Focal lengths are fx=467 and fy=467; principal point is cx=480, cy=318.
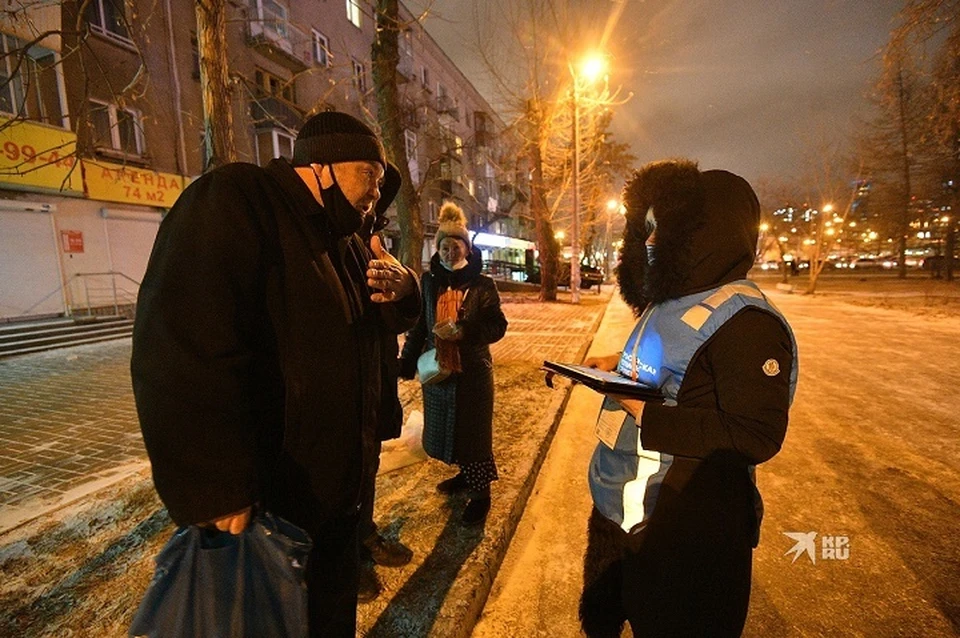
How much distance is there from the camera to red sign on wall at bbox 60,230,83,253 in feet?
41.4

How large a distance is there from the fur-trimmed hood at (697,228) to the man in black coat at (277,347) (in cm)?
93

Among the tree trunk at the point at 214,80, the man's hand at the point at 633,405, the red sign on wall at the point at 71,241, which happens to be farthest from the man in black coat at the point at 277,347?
the red sign on wall at the point at 71,241

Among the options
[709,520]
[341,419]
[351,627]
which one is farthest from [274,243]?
→ [709,520]

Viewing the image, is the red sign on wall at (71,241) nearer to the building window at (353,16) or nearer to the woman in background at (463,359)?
the woman in background at (463,359)

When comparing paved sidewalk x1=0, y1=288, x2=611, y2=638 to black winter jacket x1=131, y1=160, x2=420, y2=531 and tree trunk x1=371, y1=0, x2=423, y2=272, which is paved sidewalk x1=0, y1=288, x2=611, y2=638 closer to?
black winter jacket x1=131, y1=160, x2=420, y2=531

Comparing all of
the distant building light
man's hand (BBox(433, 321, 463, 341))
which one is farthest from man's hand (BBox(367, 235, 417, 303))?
the distant building light

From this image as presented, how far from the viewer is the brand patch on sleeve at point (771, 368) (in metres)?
1.33

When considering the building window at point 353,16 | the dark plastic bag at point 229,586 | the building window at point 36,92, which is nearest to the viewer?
the dark plastic bag at point 229,586

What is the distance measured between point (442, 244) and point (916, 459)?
467 centimetres

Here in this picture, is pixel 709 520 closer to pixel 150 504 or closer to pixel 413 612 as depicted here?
pixel 413 612

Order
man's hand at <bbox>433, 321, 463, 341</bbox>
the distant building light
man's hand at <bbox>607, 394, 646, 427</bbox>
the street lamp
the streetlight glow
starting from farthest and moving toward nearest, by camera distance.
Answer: the distant building light → the street lamp → the streetlight glow → man's hand at <bbox>433, 321, 463, 341</bbox> → man's hand at <bbox>607, 394, 646, 427</bbox>

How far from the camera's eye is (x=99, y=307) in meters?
13.5

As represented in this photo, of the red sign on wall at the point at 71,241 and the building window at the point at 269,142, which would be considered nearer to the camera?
the red sign on wall at the point at 71,241

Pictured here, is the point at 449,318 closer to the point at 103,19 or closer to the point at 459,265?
the point at 459,265
